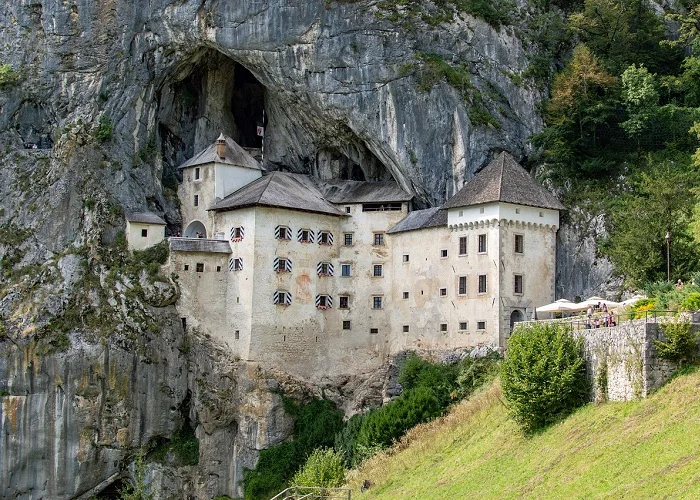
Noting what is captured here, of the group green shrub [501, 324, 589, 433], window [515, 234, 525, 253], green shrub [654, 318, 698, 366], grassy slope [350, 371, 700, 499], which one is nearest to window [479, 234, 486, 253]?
window [515, 234, 525, 253]

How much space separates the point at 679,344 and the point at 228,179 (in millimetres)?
39763

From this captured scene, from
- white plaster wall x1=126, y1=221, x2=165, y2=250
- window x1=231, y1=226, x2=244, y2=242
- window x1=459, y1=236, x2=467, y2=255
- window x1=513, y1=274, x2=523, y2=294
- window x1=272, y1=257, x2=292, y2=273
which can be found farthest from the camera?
white plaster wall x1=126, y1=221, x2=165, y2=250

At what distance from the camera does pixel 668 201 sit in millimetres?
60219

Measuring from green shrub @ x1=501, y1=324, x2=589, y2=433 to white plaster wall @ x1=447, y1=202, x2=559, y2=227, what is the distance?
55.5 ft

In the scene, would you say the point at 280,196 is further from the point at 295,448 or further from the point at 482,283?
the point at 295,448

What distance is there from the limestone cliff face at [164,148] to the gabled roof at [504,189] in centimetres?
214

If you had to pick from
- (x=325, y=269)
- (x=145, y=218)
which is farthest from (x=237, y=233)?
(x=145, y=218)

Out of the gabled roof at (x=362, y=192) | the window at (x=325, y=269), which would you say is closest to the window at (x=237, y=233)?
the window at (x=325, y=269)

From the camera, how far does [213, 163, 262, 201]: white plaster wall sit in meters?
73.8

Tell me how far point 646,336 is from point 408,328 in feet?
92.7

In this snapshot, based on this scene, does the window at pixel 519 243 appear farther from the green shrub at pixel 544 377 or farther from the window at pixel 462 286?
the green shrub at pixel 544 377

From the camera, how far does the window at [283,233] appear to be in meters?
69.9

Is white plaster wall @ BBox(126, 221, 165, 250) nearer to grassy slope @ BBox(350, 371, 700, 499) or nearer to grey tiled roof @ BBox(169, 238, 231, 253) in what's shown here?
grey tiled roof @ BBox(169, 238, 231, 253)

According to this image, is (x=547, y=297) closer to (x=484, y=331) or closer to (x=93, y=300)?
(x=484, y=331)
